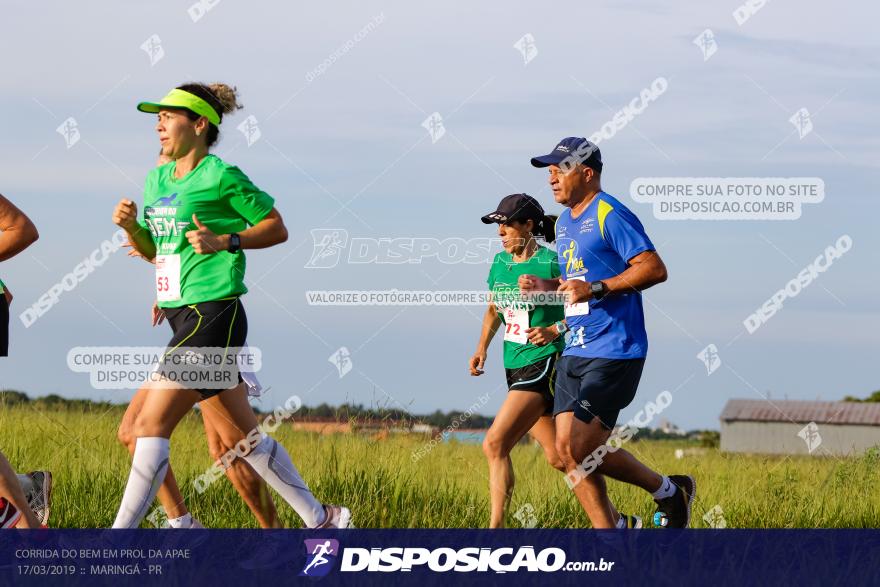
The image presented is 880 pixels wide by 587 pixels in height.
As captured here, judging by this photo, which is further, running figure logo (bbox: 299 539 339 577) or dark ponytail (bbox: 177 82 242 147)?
dark ponytail (bbox: 177 82 242 147)

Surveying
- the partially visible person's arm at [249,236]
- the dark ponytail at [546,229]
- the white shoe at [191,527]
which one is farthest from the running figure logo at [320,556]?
the dark ponytail at [546,229]

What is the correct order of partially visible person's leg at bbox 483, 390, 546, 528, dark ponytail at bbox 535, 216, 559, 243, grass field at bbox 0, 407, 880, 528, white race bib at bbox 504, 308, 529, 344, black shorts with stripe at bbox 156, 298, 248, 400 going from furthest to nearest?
dark ponytail at bbox 535, 216, 559, 243, grass field at bbox 0, 407, 880, 528, white race bib at bbox 504, 308, 529, 344, partially visible person's leg at bbox 483, 390, 546, 528, black shorts with stripe at bbox 156, 298, 248, 400

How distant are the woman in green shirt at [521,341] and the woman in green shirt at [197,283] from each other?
5.16 feet

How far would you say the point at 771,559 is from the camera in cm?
698

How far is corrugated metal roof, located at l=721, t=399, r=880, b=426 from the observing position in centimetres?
3472

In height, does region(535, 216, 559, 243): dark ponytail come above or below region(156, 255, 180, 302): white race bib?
above

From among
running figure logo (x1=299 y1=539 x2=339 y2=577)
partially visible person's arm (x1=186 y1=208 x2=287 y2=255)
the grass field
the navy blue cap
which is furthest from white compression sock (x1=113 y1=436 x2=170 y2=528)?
the navy blue cap

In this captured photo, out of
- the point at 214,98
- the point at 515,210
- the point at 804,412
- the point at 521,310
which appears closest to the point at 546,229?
the point at 515,210

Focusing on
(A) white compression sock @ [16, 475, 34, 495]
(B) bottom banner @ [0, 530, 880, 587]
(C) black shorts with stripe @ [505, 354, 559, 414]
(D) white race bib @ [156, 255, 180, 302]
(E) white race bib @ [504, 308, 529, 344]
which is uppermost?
(E) white race bib @ [504, 308, 529, 344]

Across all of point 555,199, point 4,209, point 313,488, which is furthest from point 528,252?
point 4,209

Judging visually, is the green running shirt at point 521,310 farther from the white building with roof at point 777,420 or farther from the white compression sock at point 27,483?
the white building with roof at point 777,420

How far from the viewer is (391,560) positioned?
21.0 ft

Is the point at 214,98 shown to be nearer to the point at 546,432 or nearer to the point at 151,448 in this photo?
the point at 151,448

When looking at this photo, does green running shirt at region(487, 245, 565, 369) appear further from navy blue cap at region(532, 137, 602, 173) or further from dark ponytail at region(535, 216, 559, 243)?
navy blue cap at region(532, 137, 602, 173)
